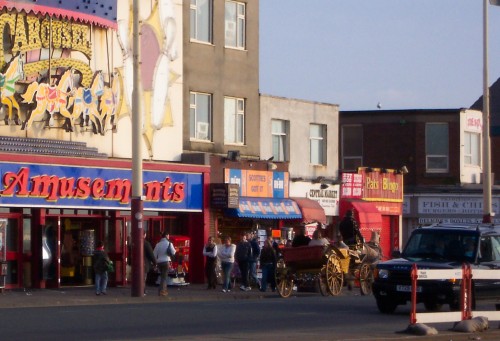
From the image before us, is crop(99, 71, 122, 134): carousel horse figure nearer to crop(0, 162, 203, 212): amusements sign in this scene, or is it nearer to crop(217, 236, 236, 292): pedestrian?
crop(0, 162, 203, 212): amusements sign

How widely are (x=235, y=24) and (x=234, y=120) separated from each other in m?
3.56

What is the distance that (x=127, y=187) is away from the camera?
3828 centimetres

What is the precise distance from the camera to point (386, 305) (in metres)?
25.9

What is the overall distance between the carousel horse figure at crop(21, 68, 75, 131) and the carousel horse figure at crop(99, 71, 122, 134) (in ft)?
4.95

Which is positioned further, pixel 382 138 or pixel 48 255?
pixel 382 138

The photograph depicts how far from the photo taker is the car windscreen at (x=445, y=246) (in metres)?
25.8

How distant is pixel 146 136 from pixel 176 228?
12.0 ft

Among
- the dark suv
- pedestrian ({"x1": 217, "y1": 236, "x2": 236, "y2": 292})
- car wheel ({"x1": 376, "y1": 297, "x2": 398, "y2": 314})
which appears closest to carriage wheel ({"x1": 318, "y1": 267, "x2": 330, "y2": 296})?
pedestrian ({"x1": 217, "y1": 236, "x2": 236, "y2": 292})

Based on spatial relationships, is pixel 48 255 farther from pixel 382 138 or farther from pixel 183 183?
pixel 382 138

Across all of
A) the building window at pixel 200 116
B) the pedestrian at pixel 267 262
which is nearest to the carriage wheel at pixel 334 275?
the pedestrian at pixel 267 262

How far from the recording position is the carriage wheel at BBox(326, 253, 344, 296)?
3300 cm

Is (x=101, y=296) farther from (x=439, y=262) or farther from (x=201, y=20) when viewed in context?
(x=201, y=20)

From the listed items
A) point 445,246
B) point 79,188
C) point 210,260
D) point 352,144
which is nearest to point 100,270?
point 79,188

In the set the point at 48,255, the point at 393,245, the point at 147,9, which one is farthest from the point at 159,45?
the point at 393,245
